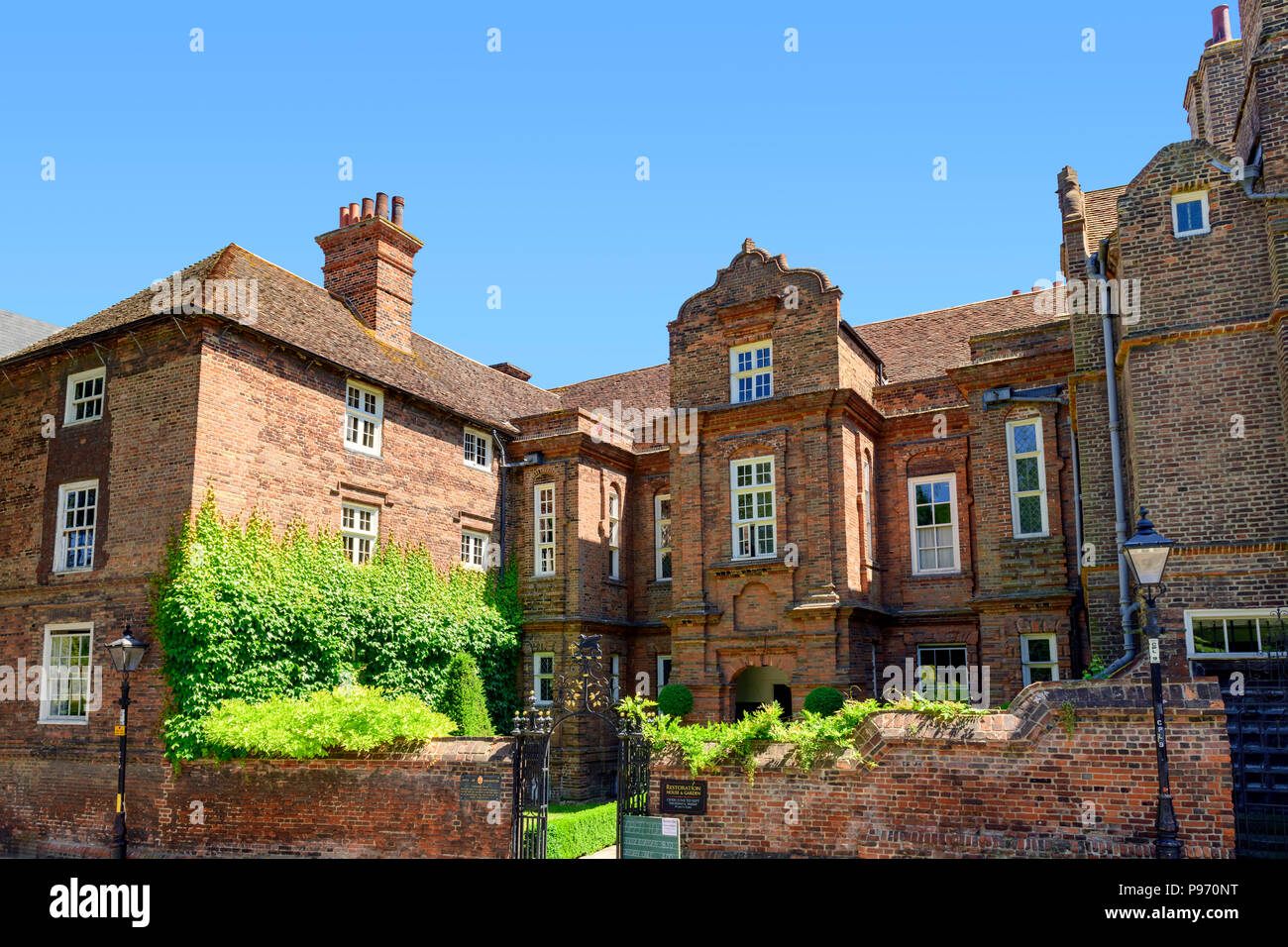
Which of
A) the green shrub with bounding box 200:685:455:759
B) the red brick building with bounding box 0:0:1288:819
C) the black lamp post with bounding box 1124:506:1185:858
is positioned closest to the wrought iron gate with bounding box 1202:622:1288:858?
the black lamp post with bounding box 1124:506:1185:858

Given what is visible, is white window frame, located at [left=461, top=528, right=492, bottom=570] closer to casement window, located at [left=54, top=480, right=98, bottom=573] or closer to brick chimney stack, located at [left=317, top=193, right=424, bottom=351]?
brick chimney stack, located at [left=317, top=193, right=424, bottom=351]

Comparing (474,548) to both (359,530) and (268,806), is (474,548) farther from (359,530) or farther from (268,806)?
(268,806)

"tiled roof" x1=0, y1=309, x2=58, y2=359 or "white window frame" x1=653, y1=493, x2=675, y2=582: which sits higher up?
"tiled roof" x1=0, y1=309, x2=58, y2=359

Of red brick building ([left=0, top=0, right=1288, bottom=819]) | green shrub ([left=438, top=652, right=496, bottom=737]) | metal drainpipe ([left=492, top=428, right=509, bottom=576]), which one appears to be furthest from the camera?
metal drainpipe ([left=492, top=428, right=509, bottom=576])

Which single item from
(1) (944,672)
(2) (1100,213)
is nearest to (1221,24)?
(2) (1100,213)

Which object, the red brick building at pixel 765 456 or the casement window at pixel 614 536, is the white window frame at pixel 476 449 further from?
the casement window at pixel 614 536

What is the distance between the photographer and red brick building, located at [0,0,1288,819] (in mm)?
15781

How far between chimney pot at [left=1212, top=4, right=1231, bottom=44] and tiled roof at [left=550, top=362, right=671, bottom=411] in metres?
15.8

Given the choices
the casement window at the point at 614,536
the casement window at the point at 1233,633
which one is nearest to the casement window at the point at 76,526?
the casement window at the point at 614,536

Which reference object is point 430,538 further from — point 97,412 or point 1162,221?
point 1162,221

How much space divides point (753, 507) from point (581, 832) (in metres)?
9.11

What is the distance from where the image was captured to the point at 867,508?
2339 centimetres
